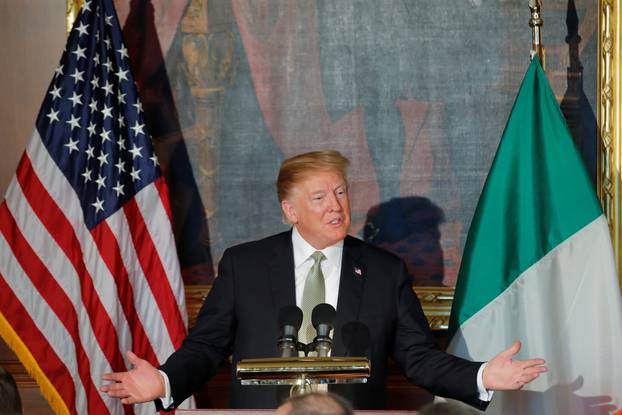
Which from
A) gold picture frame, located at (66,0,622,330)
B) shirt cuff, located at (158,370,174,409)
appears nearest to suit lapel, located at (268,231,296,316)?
shirt cuff, located at (158,370,174,409)

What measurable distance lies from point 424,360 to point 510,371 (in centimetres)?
49

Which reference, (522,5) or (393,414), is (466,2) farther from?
(393,414)

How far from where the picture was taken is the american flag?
4.81 metres

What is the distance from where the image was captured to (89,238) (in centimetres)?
491

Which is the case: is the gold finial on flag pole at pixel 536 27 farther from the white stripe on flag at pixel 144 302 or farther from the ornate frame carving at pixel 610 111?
the white stripe on flag at pixel 144 302

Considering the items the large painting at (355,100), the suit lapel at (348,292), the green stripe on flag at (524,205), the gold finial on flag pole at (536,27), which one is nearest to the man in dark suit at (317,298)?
the suit lapel at (348,292)

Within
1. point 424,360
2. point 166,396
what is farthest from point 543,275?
point 166,396

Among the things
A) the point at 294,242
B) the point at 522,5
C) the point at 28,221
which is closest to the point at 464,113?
the point at 522,5

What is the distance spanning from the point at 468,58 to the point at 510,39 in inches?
8.6

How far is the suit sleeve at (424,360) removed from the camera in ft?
12.9

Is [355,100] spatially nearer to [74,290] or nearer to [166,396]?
[74,290]

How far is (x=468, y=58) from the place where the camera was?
517 cm

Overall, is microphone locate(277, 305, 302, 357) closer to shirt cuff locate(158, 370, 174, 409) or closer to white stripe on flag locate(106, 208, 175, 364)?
shirt cuff locate(158, 370, 174, 409)

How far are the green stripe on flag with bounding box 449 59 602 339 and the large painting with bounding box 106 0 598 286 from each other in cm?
51
